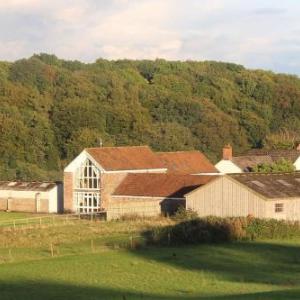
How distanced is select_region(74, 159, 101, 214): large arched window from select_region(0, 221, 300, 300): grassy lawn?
1890cm

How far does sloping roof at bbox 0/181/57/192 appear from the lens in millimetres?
68275

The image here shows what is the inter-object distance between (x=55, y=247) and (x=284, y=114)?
8937cm

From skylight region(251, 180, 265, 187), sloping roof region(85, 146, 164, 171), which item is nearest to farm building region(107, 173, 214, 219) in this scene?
sloping roof region(85, 146, 164, 171)

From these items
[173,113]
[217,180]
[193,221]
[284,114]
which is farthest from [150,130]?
[193,221]

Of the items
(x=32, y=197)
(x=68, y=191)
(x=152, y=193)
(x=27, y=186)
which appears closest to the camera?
(x=152, y=193)

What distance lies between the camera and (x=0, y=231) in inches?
1815

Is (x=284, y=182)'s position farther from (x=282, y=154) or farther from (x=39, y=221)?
(x=282, y=154)

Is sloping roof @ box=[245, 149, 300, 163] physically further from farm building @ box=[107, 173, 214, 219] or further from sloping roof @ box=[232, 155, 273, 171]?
farm building @ box=[107, 173, 214, 219]

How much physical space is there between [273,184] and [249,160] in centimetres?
2534

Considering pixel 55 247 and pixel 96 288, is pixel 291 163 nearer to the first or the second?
pixel 55 247

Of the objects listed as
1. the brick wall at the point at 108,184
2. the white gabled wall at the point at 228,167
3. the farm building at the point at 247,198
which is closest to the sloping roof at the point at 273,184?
the farm building at the point at 247,198

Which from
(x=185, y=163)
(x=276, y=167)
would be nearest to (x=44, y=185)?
(x=185, y=163)

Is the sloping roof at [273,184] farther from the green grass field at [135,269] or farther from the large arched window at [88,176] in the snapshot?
the large arched window at [88,176]

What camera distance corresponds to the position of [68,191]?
6588cm
